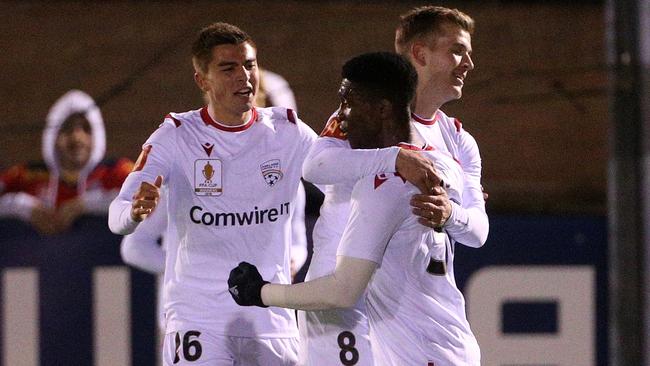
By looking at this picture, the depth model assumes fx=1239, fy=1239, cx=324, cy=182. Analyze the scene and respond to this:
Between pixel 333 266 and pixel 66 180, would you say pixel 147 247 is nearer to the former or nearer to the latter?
pixel 333 266

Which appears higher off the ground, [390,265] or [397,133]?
[397,133]

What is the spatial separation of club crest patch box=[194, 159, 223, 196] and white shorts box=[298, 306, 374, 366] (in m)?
0.56

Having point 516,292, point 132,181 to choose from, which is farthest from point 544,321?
point 132,181

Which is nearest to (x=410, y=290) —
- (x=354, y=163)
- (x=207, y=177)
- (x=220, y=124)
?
(x=354, y=163)

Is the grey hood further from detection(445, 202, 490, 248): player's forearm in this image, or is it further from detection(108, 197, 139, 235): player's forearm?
detection(445, 202, 490, 248): player's forearm

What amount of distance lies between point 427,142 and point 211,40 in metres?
0.98

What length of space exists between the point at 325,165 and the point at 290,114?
2.66ft

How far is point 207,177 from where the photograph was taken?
4145 mm

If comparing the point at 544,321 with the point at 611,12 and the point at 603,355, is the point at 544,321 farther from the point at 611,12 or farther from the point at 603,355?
the point at 611,12

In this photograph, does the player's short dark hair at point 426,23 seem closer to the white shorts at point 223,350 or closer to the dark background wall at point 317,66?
the white shorts at point 223,350

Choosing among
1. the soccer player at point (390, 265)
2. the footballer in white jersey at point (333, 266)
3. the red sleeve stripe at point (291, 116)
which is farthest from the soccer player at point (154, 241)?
the soccer player at point (390, 265)

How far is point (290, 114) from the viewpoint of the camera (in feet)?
14.3

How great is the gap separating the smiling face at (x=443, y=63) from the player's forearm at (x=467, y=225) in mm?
413

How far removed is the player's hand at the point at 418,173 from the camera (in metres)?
3.29
